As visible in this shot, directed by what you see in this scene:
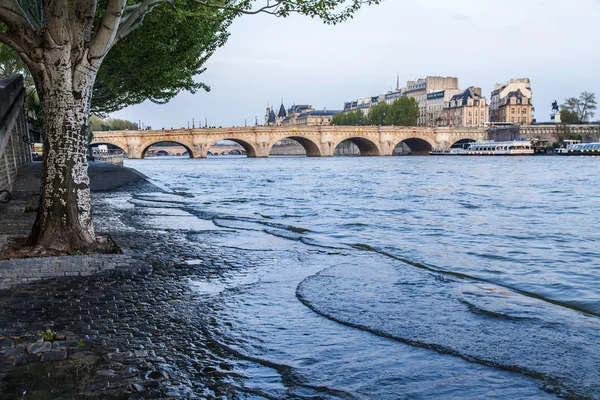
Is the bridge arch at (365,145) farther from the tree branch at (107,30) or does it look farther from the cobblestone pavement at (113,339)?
the cobblestone pavement at (113,339)

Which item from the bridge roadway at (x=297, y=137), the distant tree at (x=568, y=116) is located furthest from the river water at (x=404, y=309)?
the distant tree at (x=568, y=116)

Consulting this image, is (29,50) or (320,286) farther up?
(29,50)

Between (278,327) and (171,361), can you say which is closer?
(171,361)

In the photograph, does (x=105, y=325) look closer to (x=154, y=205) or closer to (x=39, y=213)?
(x=39, y=213)

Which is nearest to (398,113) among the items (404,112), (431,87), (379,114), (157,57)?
(404,112)

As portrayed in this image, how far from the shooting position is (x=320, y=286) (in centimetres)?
654

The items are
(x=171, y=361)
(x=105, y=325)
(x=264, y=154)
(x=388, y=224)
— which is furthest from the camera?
(x=264, y=154)

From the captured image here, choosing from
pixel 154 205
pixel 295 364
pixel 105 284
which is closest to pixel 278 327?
pixel 295 364

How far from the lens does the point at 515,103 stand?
5002 inches

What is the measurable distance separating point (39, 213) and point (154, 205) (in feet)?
28.4

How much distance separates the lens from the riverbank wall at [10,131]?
1290 cm

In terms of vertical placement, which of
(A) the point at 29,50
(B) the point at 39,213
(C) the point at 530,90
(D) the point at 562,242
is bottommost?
(D) the point at 562,242

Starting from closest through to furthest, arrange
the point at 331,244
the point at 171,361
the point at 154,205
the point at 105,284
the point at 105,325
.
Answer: the point at 171,361, the point at 105,325, the point at 105,284, the point at 331,244, the point at 154,205

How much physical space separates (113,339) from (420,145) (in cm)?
10273
